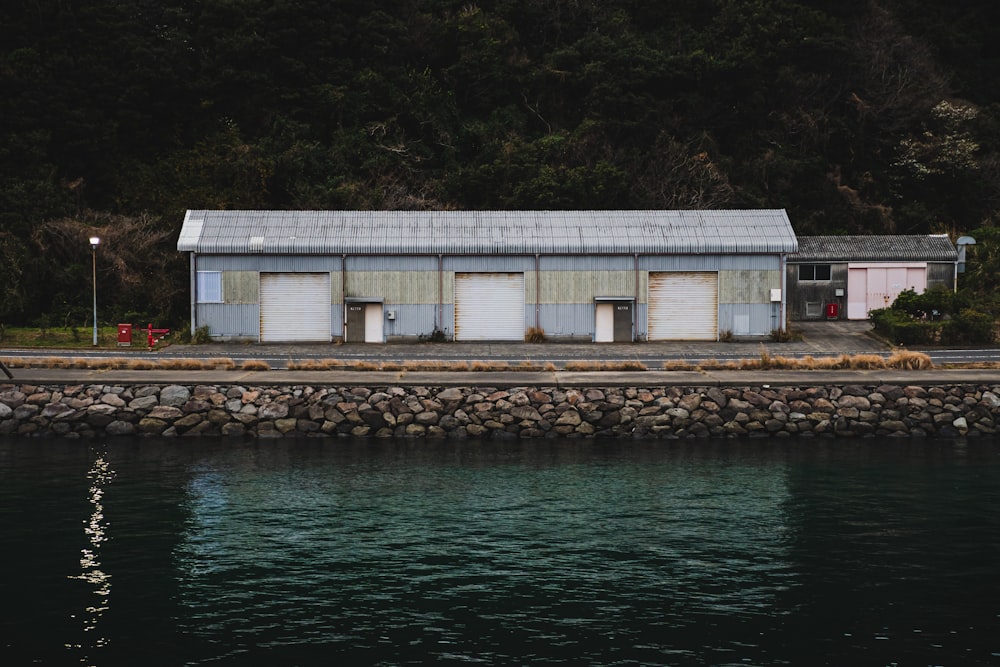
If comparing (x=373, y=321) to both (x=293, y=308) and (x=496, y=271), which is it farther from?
(x=496, y=271)

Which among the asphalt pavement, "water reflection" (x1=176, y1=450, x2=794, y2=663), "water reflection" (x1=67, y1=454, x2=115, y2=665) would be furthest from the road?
"water reflection" (x1=67, y1=454, x2=115, y2=665)

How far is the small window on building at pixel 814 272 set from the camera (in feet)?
191

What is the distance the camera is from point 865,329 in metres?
54.0

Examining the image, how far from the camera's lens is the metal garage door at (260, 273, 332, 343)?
5138cm

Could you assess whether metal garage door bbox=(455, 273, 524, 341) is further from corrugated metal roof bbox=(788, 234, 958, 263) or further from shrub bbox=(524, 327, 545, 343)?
corrugated metal roof bbox=(788, 234, 958, 263)

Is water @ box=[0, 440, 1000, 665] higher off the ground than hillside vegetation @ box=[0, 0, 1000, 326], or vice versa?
hillside vegetation @ box=[0, 0, 1000, 326]

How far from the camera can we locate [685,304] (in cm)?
5191

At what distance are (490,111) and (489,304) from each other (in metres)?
29.7

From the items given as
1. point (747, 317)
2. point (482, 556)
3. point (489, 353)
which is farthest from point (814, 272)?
point (482, 556)

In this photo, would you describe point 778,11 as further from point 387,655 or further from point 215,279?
point 387,655

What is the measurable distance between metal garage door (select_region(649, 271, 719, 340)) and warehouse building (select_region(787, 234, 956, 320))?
25.8 feet

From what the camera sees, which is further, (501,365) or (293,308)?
(293,308)

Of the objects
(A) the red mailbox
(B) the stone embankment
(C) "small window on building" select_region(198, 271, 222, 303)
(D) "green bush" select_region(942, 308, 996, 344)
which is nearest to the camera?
(B) the stone embankment

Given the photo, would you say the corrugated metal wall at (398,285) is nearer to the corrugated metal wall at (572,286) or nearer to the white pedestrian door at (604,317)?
the corrugated metal wall at (572,286)
